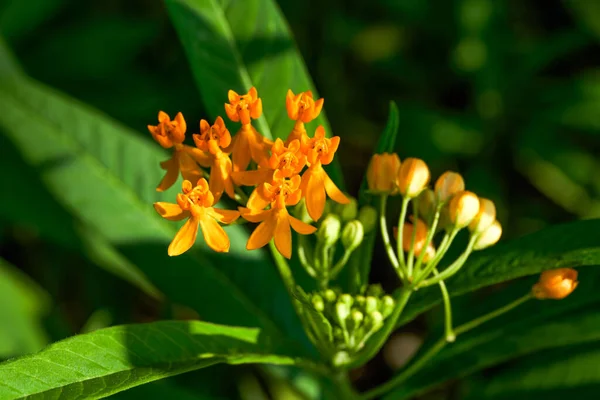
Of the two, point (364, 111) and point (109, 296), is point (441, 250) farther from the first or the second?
point (364, 111)

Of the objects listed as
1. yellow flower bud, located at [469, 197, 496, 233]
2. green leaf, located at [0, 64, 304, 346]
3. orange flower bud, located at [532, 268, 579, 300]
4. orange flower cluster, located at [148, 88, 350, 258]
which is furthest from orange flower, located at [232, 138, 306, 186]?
green leaf, located at [0, 64, 304, 346]

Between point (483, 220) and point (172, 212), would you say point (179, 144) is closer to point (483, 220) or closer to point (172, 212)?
point (172, 212)

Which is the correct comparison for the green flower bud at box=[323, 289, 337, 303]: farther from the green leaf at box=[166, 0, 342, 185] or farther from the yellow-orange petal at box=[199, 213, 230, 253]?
the green leaf at box=[166, 0, 342, 185]

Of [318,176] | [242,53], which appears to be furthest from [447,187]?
[242,53]

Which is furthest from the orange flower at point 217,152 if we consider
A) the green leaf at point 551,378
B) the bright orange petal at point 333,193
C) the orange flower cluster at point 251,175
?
the green leaf at point 551,378

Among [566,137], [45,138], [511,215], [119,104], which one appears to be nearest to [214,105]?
[45,138]

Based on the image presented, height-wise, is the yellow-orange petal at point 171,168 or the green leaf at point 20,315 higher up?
the yellow-orange petal at point 171,168

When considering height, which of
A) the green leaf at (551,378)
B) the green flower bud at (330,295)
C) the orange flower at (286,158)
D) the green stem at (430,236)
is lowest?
the green leaf at (551,378)

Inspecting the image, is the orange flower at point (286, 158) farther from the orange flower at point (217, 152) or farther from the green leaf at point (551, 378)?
the green leaf at point (551, 378)
